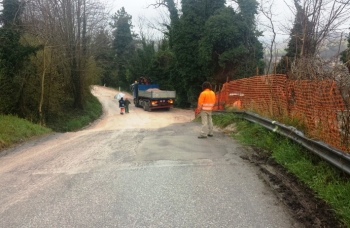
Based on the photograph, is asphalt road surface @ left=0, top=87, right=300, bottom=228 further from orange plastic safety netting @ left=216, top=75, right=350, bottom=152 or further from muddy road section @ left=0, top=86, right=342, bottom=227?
orange plastic safety netting @ left=216, top=75, right=350, bottom=152

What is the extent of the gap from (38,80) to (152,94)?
1414 cm

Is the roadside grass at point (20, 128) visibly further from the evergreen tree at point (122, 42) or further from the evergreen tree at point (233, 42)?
the evergreen tree at point (122, 42)

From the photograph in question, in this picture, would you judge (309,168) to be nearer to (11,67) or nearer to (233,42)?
(11,67)

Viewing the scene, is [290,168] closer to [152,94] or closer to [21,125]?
[21,125]

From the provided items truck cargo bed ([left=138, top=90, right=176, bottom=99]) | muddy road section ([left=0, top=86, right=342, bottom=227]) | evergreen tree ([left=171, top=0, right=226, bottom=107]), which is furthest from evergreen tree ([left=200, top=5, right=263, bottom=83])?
muddy road section ([left=0, top=86, right=342, bottom=227])

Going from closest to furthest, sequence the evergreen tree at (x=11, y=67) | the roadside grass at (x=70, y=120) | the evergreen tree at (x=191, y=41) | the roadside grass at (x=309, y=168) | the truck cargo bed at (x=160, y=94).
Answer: the roadside grass at (x=309, y=168) → the evergreen tree at (x=11, y=67) → the roadside grass at (x=70, y=120) → the truck cargo bed at (x=160, y=94) → the evergreen tree at (x=191, y=41)

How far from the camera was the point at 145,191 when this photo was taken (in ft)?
17.0

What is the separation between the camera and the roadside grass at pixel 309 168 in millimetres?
4395

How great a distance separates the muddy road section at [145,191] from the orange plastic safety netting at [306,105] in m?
1.34

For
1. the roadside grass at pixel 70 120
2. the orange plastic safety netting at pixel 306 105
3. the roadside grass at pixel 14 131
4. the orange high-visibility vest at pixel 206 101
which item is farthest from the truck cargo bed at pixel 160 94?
the orange high-visibility vest at pixel 206 101

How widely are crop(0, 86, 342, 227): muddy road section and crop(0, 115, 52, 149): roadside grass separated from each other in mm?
3849

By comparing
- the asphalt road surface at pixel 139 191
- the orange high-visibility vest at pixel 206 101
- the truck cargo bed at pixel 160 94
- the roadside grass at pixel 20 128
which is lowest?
the roadside grass at pixel 20 128

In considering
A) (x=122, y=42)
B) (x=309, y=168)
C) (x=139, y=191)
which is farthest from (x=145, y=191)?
(x=122, y=42)

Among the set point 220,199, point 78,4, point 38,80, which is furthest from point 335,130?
point 78,4
